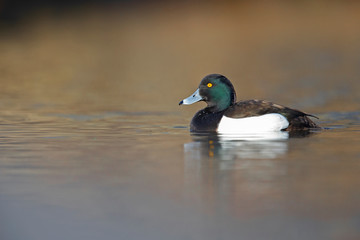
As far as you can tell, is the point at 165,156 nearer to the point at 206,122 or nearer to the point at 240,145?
the point at 240,145

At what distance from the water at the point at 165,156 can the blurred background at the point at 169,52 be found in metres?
0.09

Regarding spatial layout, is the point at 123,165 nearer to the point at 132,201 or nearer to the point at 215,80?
the point at 132,201

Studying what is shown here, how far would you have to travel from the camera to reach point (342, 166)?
7770mm

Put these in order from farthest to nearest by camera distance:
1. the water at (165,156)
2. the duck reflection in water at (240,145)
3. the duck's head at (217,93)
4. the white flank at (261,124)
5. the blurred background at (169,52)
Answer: the blurred background at (169,52), the duck's head at (217,93), the white flank at (261,124), the duck reflection in water at (240,145), the water at (165,156)

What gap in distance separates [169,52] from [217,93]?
1974cm

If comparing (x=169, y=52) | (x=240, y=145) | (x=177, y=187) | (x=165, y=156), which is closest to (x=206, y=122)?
(x=240, y=145)

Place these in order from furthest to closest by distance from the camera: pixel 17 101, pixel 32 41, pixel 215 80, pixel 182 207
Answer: pixel 32 41, pixel 17 101, pixel 215 80, pixel 182 207

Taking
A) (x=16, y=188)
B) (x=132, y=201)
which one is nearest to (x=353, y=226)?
(x=132, y=201)

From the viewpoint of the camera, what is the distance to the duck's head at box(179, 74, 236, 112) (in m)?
11.5

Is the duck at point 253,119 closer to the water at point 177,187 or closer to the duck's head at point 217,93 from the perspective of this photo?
the duck's head at point 217,93

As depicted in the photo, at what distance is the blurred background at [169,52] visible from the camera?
17.0 meters

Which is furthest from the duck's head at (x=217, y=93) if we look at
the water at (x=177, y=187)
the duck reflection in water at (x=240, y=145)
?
the water at (x=177, y=187)

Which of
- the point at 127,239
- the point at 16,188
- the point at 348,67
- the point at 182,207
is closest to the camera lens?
the point at 127,239

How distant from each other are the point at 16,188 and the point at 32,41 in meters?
30.7
